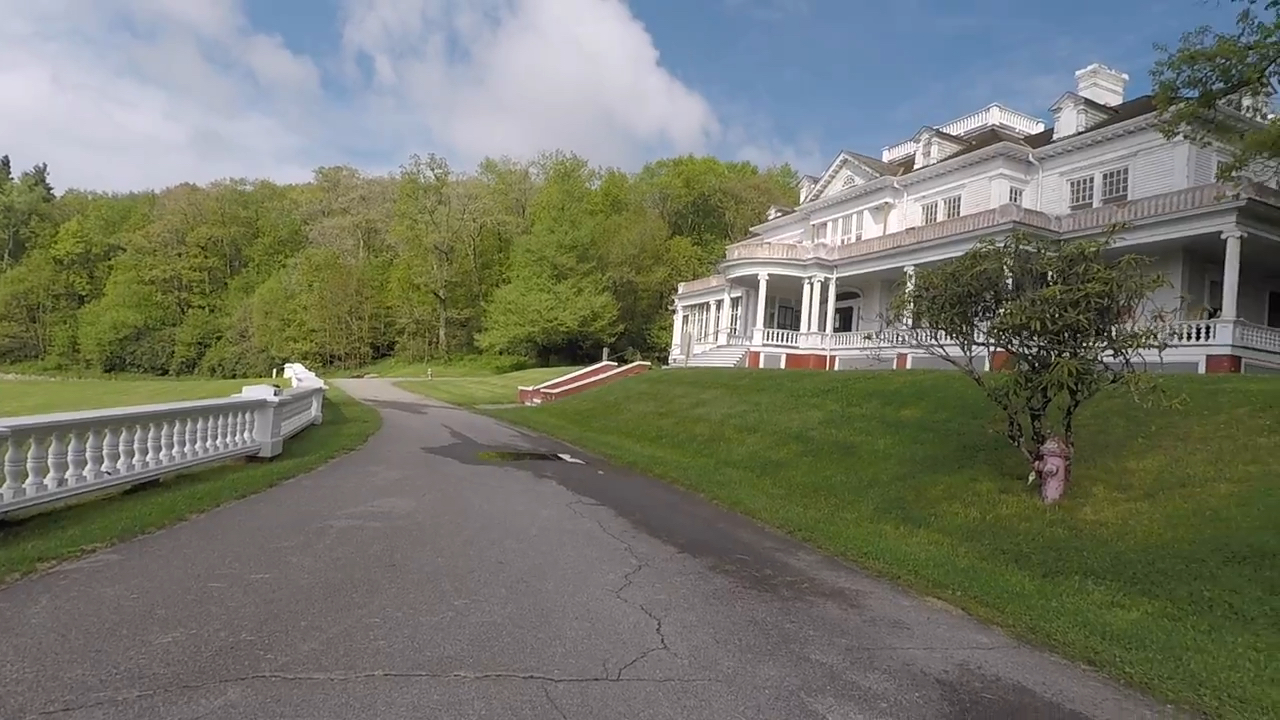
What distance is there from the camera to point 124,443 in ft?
25.6

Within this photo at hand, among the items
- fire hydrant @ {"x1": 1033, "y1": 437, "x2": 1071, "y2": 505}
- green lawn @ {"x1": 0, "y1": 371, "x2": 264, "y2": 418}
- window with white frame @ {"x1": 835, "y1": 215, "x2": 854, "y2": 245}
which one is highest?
window with white frame @ {"x1": 835, "y1": 215, "x2": 854, "y2": 245}

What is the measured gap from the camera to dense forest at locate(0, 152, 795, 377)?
170 feet

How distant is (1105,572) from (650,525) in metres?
4.16

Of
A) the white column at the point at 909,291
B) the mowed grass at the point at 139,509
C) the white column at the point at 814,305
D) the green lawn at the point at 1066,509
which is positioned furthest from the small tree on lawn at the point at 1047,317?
the white column at the point at 814,305

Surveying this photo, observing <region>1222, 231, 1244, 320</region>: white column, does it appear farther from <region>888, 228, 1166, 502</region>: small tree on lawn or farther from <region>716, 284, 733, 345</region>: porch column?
<region>716, 284, 733, 345</region>: porch column

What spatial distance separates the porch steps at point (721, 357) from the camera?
30766mm

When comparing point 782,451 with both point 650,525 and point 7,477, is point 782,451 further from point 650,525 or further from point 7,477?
point 7,477

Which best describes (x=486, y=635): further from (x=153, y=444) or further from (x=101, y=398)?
(x=101, y=398)

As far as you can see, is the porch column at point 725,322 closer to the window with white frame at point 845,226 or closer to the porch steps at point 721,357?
the porch steps at point 721,357

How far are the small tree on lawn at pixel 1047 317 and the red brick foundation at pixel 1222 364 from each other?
35.7 ft

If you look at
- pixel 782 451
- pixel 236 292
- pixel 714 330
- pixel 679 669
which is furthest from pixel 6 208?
pixel 679 669

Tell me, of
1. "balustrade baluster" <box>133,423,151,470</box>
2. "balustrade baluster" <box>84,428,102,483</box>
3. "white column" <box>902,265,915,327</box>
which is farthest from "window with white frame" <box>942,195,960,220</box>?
"balustrade baluster" <box>84,428,102,483</box>

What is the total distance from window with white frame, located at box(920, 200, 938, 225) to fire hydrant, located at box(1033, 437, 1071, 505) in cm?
2352

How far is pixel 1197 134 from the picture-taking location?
50.9 feet
